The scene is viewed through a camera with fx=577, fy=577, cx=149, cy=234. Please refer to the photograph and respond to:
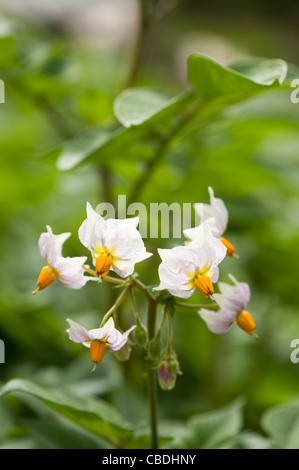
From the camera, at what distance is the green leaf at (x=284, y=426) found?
2.28 feet

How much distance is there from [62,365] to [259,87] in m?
0.65

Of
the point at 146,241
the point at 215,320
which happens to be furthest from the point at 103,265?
the point at 146,241

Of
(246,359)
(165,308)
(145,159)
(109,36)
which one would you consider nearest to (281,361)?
(246,359)

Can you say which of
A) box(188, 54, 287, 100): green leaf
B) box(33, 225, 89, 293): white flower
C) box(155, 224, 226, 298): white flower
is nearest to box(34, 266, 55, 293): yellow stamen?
box(33, 225, 89, 293): white flower

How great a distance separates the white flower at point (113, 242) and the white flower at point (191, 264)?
0.03m

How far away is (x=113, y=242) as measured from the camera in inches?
20.2

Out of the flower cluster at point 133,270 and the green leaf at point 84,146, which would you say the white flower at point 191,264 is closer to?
the flower cluster at point 133,270

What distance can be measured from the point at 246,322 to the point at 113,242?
15 cm

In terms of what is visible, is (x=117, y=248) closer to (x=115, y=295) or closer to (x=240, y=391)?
(x=115, y=295)

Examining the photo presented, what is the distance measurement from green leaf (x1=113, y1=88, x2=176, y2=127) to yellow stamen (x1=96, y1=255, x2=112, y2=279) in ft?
0.54

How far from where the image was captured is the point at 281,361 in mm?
1145

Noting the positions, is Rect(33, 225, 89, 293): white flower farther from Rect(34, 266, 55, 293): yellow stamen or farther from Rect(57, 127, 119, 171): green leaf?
Rect(57, 127, 119, 171): green leaf
